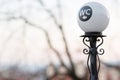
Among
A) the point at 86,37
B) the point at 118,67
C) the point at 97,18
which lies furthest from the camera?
the point at 118,67

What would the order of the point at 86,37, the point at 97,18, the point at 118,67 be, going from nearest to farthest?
the point at 97,18
the point at 86,37
the point at 118,67

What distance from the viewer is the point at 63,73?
13.8 feet

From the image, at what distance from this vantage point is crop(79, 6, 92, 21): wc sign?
1975 mm

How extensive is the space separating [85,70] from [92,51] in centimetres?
213

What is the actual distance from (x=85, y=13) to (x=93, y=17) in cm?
5

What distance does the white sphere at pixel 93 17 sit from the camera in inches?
77.4

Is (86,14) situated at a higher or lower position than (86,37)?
higher

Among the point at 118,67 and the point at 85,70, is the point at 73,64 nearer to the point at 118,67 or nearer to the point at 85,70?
the point at 85,70

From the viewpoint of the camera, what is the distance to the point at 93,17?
1.96 m

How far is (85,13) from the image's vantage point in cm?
199

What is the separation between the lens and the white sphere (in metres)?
1.96

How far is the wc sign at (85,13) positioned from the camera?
1975mm

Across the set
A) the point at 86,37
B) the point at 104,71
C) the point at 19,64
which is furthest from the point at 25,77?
the point at 86,37

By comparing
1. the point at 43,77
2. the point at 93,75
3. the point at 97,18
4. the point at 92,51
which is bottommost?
the point at 43,77
